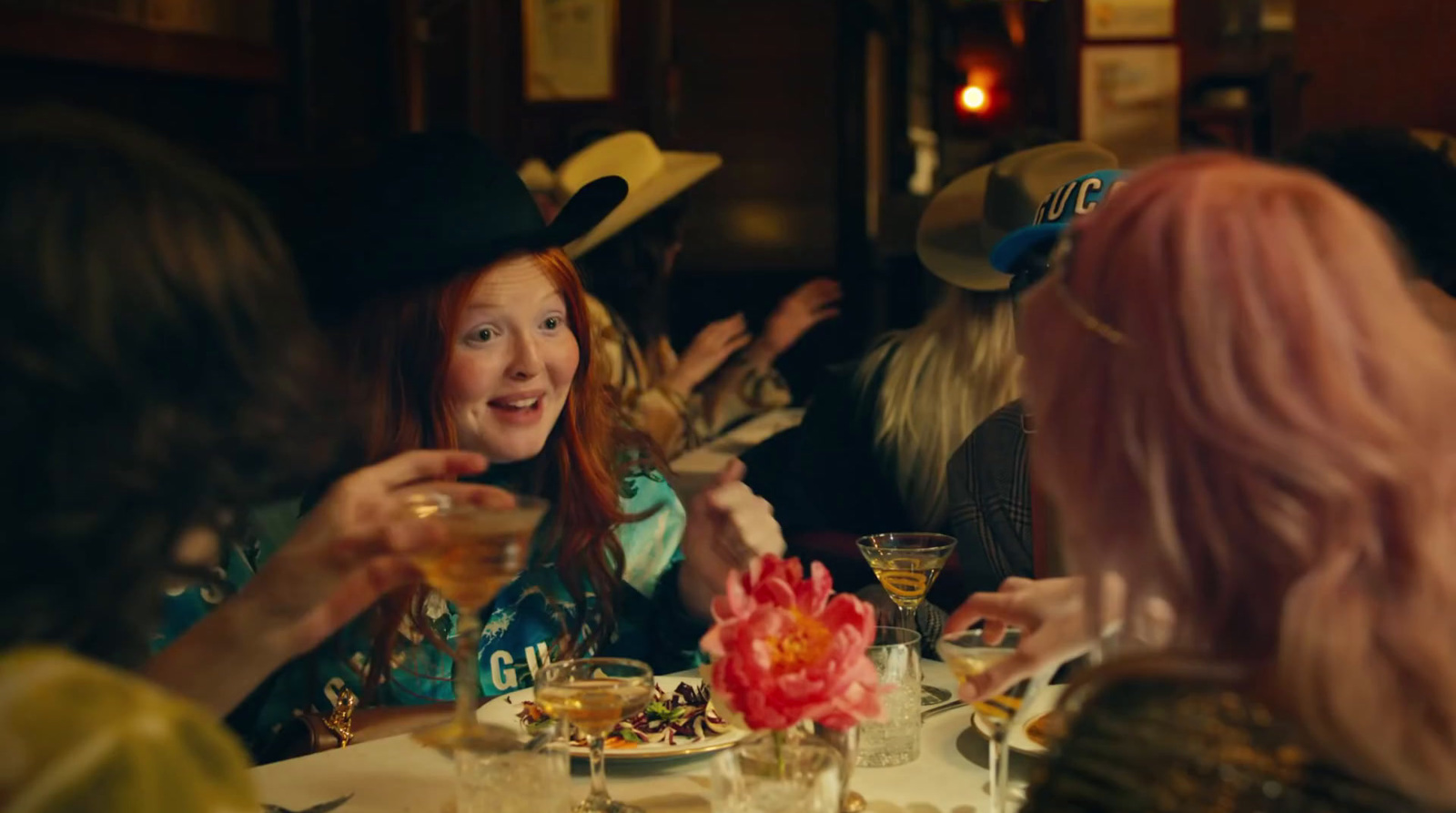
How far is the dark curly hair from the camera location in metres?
0.94

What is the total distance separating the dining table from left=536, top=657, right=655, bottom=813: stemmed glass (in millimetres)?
63

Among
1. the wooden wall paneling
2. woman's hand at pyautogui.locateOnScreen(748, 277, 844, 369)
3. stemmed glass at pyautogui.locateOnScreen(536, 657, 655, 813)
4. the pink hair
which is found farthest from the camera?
woman's hand at pyautogui.locateOnScreen(748, 277, 844, 369)

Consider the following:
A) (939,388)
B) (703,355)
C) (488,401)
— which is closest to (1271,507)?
(488,401)

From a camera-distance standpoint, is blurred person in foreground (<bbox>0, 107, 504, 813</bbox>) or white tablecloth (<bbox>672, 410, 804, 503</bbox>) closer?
blurred person in foreground (<bbox>0, 107, 504, 813</bbox>)

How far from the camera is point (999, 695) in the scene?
4.07ft

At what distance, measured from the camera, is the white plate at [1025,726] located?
4.26 feet

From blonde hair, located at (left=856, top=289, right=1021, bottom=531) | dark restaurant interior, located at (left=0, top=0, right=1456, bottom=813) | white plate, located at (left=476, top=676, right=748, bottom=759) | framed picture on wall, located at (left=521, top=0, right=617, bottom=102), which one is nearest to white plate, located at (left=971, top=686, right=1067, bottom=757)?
dark restaurant interior, located at (left=0, top=0, right=1456, bottom=813)

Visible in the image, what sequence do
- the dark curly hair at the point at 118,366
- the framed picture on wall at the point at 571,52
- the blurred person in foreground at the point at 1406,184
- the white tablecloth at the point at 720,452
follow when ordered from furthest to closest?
the framed picture on wall at the point at 571,52 → the white tablecloth at the point at 720,452 → the blurred person in foreground at the point at 1406,184 → the dark curly hair at the point at 118,366

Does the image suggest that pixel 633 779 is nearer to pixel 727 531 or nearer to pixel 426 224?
pixel 727 531

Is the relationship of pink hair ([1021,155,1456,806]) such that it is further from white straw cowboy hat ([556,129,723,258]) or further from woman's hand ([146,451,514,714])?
white straw cowboy hat ([556,129,723,258])

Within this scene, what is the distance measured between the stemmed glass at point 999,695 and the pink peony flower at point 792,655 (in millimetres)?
94

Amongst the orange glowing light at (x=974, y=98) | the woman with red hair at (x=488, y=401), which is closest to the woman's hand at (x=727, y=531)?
the woman with red hair at (x=488, y=401)

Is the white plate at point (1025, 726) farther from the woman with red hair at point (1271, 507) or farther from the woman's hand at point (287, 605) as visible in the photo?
the woman's hand at point (287, 605)

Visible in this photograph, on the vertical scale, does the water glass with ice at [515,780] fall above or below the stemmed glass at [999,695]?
below
